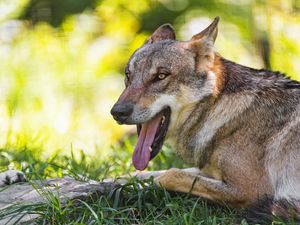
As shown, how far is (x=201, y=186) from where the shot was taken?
19.5ft

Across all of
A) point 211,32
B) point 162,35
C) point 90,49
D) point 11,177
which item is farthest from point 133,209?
point 90,49

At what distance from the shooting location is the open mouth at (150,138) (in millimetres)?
6102

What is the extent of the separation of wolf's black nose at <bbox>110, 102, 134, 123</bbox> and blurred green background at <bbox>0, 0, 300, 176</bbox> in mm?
4195

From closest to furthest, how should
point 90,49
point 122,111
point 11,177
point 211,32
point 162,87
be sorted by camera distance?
point 122,111, point 162,87, point 211,32, point 11,177, point 90,49

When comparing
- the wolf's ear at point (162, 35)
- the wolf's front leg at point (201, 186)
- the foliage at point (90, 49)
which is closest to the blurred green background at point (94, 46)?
the foliage at point (90, 49)

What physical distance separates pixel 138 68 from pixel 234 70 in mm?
820

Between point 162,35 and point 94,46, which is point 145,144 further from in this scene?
point 94,46

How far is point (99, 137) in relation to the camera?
417 inches

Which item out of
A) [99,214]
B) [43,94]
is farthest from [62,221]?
[43,94]

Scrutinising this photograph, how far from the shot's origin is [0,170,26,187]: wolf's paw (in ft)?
21.7

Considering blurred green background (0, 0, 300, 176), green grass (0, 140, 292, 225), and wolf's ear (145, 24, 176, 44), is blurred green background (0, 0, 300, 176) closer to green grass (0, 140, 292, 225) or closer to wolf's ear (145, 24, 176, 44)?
wolf's ear (145, 24, 176, 44)

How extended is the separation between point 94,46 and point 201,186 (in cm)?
604

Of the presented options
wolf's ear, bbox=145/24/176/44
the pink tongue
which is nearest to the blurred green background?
wolf's ear, bbox=145/24/176/44

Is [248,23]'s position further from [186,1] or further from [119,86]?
[119,86]
